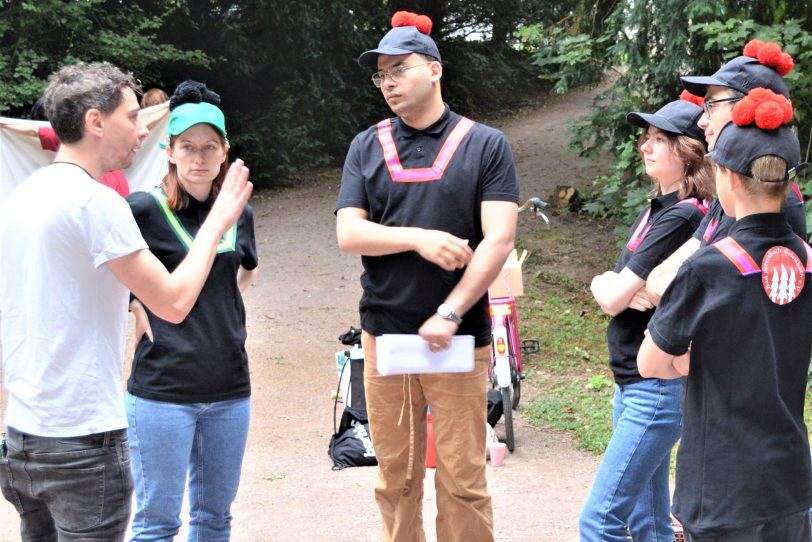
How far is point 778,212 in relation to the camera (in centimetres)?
266

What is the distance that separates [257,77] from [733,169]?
15703 mm

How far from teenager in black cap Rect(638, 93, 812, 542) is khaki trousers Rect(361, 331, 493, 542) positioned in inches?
46.8

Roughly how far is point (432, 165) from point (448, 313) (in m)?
0.59

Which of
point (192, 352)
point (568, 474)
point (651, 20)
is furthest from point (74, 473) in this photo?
point (651, 20)

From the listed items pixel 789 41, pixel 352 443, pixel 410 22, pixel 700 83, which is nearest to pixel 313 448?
pixel 352 443

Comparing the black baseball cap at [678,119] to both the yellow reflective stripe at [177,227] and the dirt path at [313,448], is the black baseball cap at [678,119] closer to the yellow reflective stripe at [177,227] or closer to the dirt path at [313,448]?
the yellow reflective stripe at [177,227]

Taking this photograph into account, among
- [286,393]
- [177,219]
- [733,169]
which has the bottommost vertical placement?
[286,393]

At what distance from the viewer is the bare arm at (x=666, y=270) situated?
3.28 metres

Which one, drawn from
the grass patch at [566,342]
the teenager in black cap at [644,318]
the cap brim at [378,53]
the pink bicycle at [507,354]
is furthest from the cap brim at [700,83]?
the grass patch at [566,342]

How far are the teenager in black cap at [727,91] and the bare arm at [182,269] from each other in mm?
1462

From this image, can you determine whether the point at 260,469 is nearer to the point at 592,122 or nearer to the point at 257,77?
the point at 592,122

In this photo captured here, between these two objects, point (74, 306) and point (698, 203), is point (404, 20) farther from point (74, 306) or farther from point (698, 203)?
point (74, 306)

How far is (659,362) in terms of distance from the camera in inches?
110

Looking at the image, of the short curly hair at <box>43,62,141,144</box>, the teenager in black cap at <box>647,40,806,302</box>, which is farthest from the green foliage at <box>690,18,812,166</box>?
the short curly hair at <box>43,62,141,144</box>
